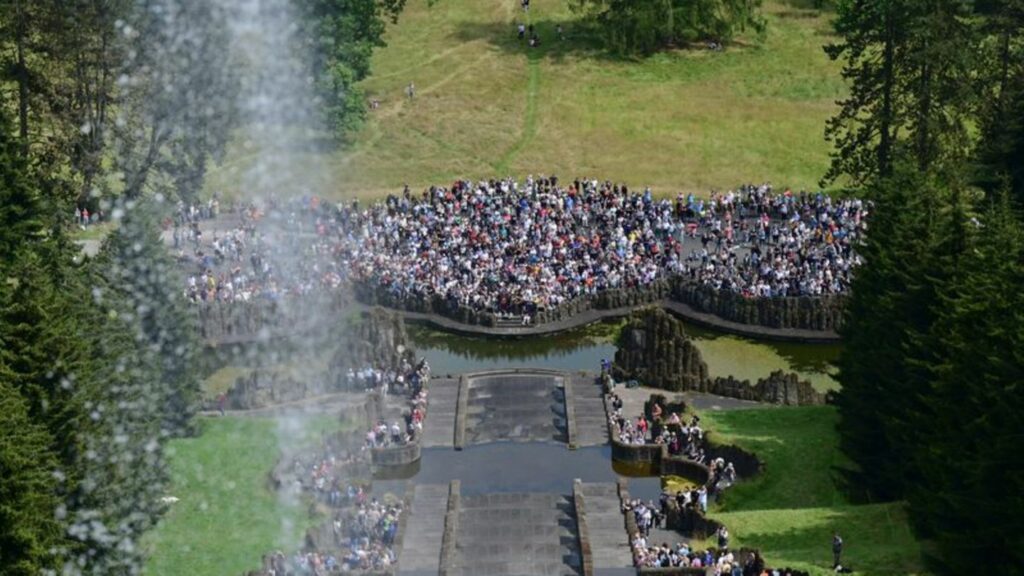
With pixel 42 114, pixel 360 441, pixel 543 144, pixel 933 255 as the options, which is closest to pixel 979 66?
pixel 543 144

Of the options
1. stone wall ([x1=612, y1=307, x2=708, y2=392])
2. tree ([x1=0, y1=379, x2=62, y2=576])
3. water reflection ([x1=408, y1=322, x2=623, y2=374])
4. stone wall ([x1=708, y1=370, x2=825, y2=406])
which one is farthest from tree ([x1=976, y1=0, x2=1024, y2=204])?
tree ([x1=0, y1=379, x2=62, y2=576])

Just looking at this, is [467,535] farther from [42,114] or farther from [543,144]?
[543,144]

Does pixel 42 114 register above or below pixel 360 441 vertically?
above

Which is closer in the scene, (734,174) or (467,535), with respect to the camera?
(467,535)

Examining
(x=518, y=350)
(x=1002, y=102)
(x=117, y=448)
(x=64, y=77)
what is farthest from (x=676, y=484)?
(x=64, y=77)

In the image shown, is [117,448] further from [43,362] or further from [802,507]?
[802,507]

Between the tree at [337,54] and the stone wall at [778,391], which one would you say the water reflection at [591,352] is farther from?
the tree at [337,54]

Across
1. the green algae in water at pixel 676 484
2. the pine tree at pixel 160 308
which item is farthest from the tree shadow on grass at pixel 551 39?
the green algae in water at pixel 676 484
